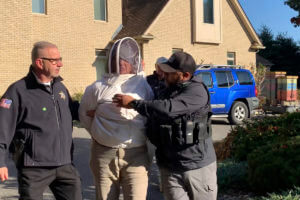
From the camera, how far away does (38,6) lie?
14828 mm

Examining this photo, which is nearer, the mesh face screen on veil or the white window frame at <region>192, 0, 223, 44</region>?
the mesh face screen on veil

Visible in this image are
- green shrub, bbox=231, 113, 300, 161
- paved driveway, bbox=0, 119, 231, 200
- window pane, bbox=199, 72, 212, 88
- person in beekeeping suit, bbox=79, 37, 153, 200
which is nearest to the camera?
person in beekeeping suit, bbox=79, 37, 153, 200

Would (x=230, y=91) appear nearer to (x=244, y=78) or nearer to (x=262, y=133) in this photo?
(x=244, y=78)

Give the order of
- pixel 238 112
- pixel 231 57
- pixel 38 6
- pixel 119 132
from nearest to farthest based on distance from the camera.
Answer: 1. pixel 119 132
2. pixel 238 112
3. pixel 38 6
4. pixel 231 57

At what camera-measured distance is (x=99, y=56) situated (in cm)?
1658

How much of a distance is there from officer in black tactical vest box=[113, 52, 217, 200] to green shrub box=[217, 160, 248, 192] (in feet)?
6.41

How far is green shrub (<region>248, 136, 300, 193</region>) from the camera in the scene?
4090mm

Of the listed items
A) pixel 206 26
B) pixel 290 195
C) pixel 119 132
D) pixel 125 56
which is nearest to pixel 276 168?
pixel 290 195

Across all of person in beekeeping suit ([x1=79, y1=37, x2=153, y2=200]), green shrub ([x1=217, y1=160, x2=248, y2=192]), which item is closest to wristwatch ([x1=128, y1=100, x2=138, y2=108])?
person in beekeeping suit ([x1=79, y1=37, x2=153, y2=200])

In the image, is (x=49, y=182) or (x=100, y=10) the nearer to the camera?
(x=49, y=182)

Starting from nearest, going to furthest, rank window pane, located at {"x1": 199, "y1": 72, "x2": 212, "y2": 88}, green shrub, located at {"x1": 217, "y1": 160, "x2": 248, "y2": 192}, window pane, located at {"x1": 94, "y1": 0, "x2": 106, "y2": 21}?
green shrub, located at {"x1": 217, "y1": 160, "x2": 248, "y2": 192}, window pane, located at {"x1": 199, "y1": 72, "x2": 212, "y2": 88}, window pane, located at {"x1": 94, "y1": 0, "x2": 106, "y2": 21}

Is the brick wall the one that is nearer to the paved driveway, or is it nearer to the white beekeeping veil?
the paved driveway

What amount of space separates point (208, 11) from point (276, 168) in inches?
656

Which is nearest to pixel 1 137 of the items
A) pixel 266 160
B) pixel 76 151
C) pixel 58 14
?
pixel 266 160
